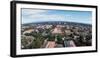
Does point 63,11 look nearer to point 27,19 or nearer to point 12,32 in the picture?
point 27,19

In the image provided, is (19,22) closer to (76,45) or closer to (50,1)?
(50,1)

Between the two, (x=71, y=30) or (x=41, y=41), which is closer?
(x=41, y=41)

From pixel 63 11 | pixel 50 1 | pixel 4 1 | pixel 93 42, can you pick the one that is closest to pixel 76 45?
pixel 93 42

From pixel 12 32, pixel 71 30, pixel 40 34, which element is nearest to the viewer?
pixel 12 32

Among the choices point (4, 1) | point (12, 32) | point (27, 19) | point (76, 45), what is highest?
point (4, 1)

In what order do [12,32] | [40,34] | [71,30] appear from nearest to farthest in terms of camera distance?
[12,32]
[40,34]
[71,30]

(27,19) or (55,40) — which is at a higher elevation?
(27,19)

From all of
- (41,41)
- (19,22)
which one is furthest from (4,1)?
(41,41)

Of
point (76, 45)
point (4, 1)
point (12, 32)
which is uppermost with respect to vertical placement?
point (4, 1)

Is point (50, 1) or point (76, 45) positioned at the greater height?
point (50, 1)
